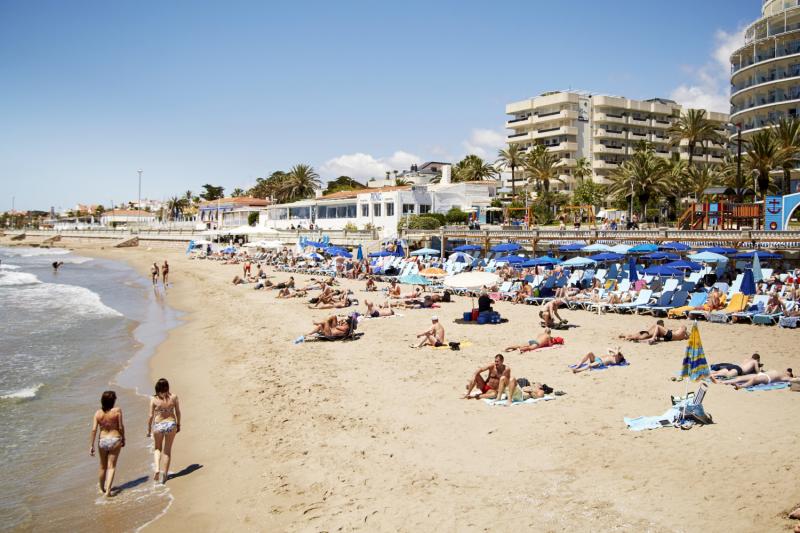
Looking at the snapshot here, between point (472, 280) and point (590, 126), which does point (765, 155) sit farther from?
point (590, 126)

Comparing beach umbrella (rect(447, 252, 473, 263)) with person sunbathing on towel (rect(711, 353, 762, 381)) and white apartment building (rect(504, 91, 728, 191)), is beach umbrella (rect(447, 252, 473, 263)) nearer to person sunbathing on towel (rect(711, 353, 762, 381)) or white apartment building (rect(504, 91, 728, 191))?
person sunbathing on towel (rect(711, 353, 762, 381))

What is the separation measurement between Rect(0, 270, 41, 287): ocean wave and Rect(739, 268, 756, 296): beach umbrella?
35.4m

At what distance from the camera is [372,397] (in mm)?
9844

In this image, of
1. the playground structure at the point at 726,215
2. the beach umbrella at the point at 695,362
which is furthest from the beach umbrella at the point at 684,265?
the beach umbrella at the point at 695,362

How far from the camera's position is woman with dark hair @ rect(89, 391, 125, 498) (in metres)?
6.82

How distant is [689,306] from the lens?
16.8 m

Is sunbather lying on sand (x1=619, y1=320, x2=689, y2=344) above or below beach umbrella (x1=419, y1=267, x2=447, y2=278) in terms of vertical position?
below

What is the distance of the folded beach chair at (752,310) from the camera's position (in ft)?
51.2

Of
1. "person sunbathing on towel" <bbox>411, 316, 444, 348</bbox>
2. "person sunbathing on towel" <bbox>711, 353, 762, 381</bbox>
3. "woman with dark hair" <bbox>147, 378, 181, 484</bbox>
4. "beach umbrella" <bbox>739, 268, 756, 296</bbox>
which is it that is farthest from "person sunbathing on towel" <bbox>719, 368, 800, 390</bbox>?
"beach umbrella" <bbox>739, 268, 756, 296</bbox>

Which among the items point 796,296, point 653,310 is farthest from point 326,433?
point 796,296

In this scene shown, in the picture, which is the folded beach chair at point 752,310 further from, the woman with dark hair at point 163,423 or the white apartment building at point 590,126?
the white apartment building at point 590,126

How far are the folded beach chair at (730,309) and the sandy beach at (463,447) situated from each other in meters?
2.06

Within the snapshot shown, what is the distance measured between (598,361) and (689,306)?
738 cm

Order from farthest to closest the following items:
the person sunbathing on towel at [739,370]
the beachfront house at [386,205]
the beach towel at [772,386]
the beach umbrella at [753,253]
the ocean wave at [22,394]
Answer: the beachfront house at [386,205], the beach umbrella at [753,253], the ocean wave at [22,394], the person sunbathing on towel at [739,370], the beach towel at [772,386]
